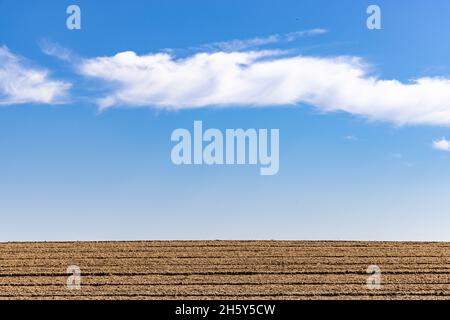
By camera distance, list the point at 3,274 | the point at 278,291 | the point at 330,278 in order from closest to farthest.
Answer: the point at 278,291 → the point at 330,278 → the point at 3,274

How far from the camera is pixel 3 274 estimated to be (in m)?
18.7

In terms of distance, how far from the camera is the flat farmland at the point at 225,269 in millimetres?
15469

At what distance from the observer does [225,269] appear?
1866 centimetres

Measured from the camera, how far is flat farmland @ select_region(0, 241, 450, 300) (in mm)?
15469

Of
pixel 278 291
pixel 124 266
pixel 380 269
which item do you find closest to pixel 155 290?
pixel 278 291
